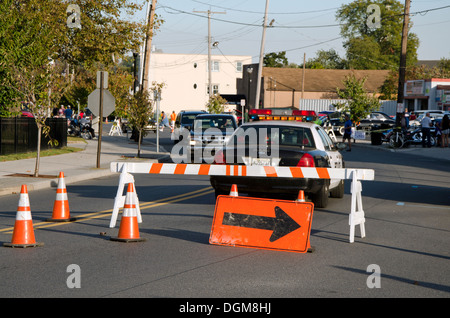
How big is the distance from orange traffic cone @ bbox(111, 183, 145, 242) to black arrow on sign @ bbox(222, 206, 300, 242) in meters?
1.24

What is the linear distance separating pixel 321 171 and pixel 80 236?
355 cm

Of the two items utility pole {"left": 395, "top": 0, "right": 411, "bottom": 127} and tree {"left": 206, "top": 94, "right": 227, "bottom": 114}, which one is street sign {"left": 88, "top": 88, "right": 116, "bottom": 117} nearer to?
utility pole {"left": 395, "top": 0, "right": 411, "bottom": 127}

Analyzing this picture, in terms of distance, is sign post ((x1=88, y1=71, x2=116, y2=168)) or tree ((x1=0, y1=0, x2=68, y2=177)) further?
sign post ((x1=88, y1=71, x2=116, y2=168))

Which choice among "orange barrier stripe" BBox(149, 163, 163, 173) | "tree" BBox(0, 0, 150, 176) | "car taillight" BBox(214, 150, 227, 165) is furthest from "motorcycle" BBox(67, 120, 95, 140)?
"orange barrier stripe" BBox(149, 163, 163, 173)

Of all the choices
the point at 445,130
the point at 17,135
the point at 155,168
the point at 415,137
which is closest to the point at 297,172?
the point at 155,168

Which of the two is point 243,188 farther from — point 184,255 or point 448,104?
point 448,104

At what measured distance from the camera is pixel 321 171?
940 centimetres

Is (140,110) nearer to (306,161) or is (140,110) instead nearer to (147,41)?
(147,41)

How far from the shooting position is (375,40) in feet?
377

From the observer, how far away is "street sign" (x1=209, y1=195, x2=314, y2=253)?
8531mm

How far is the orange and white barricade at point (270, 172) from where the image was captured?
30.6 feet

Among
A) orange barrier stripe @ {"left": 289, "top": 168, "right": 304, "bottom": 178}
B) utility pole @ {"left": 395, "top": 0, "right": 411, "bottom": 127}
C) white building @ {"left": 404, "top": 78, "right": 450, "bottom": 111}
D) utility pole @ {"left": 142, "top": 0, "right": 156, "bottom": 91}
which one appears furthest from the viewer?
white building @ {"left": 404, "top": 78, "right": 450, "bottom": 111}
